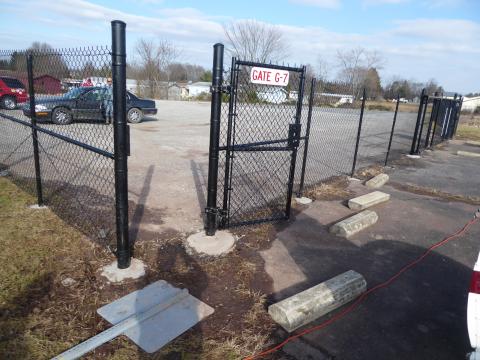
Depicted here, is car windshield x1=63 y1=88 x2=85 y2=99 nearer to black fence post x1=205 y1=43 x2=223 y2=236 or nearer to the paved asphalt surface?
black fence post x1=205 y1=43 x2=223 y2=236

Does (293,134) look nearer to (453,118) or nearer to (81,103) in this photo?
(81,103)

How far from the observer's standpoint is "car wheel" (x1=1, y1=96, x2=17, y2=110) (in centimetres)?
1289

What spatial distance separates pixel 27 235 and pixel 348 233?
4.03m

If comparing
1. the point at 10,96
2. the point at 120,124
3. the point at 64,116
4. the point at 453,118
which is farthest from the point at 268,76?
the point at 453,118

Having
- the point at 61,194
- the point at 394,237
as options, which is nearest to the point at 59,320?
the point at 61,194

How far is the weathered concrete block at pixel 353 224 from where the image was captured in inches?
188

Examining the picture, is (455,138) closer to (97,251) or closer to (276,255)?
(276,255)

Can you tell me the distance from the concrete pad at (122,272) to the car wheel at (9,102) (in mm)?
12165

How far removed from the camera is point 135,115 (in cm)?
1503

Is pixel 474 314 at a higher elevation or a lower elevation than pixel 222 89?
lower

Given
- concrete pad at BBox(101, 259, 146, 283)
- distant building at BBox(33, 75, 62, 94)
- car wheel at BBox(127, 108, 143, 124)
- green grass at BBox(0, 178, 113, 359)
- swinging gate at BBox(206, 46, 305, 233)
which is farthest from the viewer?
car wheel at BBox(127, 108, 143, 124)

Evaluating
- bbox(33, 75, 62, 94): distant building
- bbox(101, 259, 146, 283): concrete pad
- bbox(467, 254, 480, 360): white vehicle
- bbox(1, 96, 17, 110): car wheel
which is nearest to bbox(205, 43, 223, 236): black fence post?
bbox(101, 259, 146, 283): concrete pad

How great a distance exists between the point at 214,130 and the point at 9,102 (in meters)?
12.9

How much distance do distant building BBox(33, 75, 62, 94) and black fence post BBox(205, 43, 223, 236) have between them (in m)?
2.03
